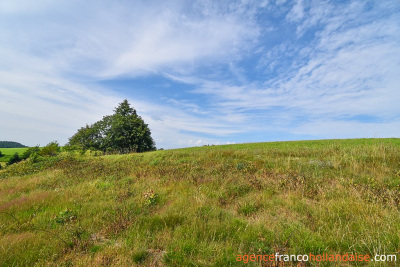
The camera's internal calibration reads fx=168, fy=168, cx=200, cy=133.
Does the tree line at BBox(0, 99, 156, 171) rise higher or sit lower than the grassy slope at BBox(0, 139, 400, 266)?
higher

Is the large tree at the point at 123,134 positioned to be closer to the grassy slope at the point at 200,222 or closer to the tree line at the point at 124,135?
the tree line at the point at 124,135

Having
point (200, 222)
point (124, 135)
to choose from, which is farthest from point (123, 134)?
point (200, 222)

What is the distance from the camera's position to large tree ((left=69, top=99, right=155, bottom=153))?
4016 centimetres

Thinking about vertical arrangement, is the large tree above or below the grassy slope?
above

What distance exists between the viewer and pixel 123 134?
40.9 meters

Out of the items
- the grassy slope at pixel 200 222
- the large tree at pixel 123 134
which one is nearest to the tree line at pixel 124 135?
the large tree at pixel 123 134

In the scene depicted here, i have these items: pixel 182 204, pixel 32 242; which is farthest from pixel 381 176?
pixel 32 242

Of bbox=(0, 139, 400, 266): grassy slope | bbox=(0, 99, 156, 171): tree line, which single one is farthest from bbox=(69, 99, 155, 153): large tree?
bbox=(0, 139, 400, 266): grassy slope

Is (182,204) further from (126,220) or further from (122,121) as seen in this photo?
(122,121)

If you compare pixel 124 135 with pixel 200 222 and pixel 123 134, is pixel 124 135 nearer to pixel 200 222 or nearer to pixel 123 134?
pixel 123 134

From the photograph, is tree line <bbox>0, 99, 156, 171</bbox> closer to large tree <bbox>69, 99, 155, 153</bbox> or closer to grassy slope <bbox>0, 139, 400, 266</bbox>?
large tree <bbox>69, 99, 155, 153</bbox>

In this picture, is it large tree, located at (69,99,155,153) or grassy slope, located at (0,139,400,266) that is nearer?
grassy slope, located at (0,139,400,266)

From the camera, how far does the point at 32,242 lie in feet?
11.3

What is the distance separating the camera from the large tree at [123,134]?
40.2 m
